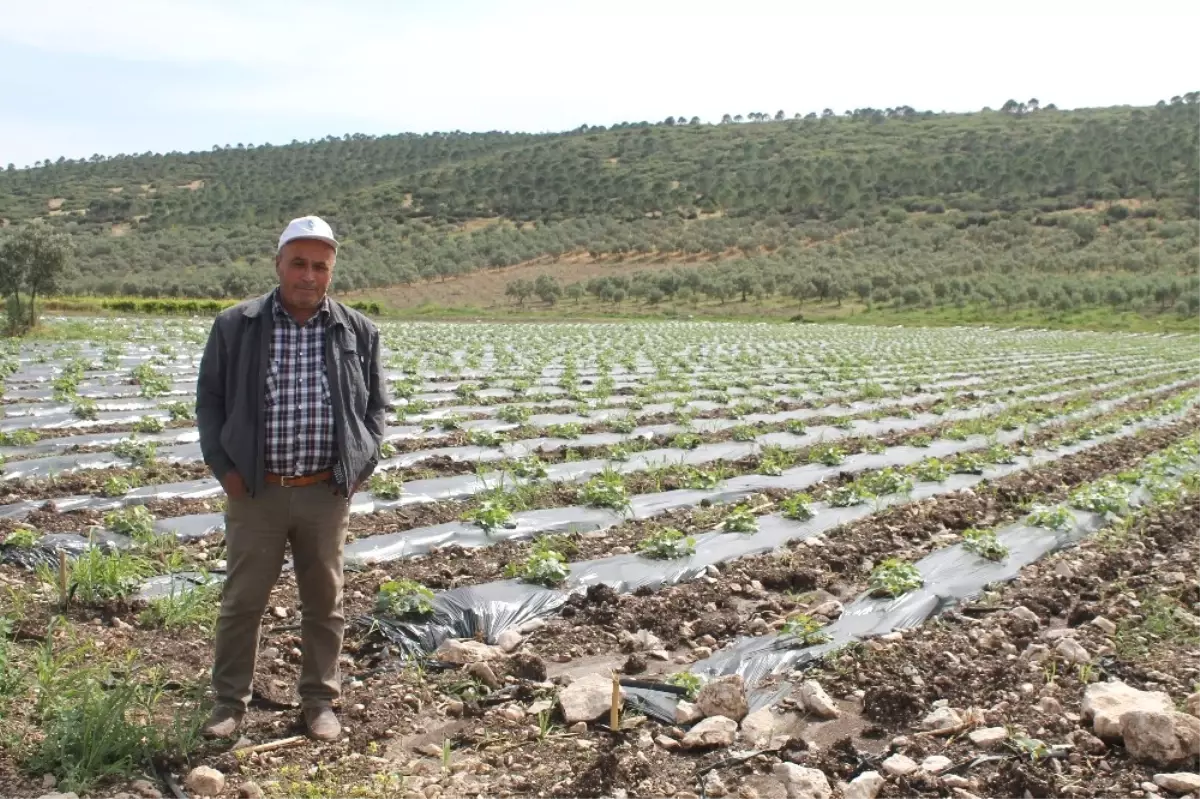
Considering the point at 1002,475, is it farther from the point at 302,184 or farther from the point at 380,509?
the point at 302,184

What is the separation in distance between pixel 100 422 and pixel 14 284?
1441 centimetres

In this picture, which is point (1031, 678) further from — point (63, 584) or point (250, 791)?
point (63, 584)

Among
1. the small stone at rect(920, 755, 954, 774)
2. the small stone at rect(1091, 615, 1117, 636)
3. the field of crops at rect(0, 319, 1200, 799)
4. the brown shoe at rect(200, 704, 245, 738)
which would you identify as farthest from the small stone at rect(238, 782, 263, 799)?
the small stone at rect(1091, 615, 1117, 636)

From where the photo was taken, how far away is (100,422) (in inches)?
438

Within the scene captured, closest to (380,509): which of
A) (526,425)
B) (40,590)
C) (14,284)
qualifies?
(40,590)

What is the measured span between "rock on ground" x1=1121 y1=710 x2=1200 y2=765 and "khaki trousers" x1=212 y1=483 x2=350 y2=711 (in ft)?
10.2

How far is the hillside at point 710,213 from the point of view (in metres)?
51.2

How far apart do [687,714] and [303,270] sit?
2.40 metres

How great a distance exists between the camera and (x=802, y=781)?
3.36 meters

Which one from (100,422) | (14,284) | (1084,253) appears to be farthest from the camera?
(1084,253)

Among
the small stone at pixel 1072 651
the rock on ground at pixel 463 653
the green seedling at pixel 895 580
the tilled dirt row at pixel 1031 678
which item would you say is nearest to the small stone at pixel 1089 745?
the tilled dirt row at pixel 1031 678

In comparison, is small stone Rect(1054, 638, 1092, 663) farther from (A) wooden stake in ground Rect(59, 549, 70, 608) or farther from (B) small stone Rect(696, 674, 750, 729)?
(A) wooden stake in ground Rect(59, 549, 70, 608)

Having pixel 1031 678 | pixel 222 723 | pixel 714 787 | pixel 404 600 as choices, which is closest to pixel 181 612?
pixel 404 600

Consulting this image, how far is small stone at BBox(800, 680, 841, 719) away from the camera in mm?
4008
